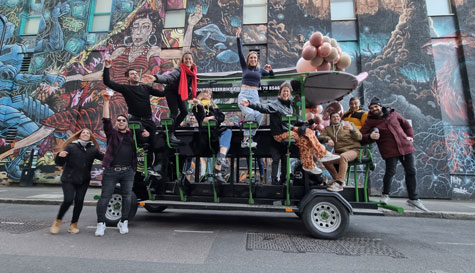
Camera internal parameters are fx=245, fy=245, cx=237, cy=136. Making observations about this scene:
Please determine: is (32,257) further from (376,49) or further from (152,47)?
(376,49)

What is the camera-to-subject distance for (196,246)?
148 inches

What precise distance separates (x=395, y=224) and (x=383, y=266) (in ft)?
12.0

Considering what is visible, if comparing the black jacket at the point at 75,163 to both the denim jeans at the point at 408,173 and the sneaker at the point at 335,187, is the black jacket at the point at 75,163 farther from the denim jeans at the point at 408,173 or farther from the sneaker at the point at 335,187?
the denim jeans at the point at 408,173

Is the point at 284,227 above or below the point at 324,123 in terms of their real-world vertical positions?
below

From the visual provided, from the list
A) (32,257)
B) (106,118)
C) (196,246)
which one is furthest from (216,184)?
(32,257)

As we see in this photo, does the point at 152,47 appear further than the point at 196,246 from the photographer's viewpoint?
Yes

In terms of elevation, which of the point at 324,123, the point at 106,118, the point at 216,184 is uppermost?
the point at 324,123

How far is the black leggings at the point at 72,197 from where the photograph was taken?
14.3 ft

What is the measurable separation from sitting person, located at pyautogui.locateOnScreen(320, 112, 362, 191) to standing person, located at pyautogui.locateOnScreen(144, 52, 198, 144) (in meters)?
2.95

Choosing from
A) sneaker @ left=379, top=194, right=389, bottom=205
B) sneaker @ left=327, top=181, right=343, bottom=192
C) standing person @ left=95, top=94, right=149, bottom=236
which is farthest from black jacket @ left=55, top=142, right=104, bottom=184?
sneaker @ left=379, top=194, right=389, bottom=205

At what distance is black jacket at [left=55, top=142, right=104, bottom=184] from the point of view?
14.3 ft

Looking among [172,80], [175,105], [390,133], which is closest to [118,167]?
[175,105]

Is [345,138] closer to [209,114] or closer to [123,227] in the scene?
[209,114]

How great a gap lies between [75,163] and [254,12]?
38.3 feet
